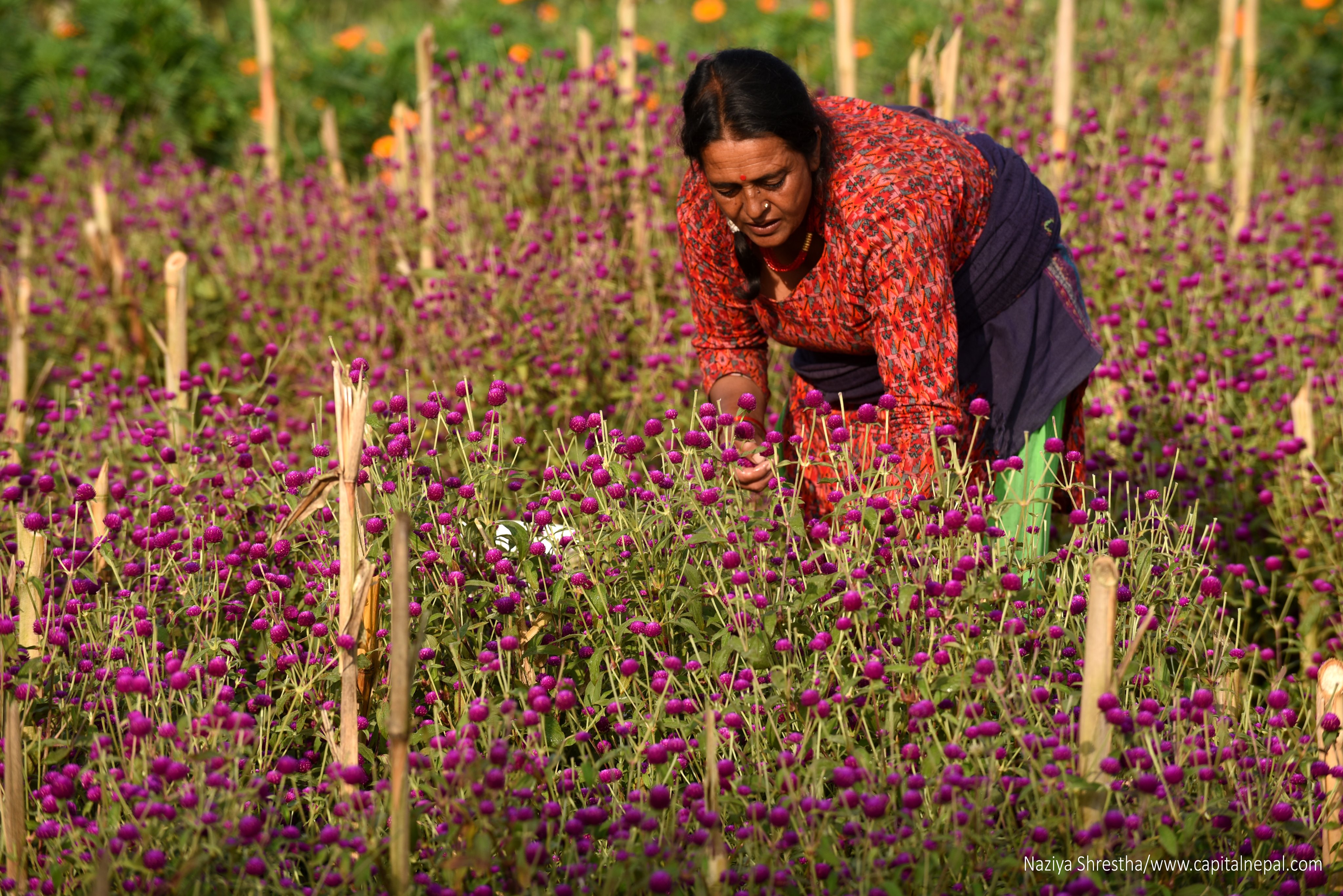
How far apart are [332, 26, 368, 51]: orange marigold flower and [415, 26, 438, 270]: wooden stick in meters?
2.50

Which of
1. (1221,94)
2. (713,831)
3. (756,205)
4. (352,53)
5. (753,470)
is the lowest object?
(713,831)

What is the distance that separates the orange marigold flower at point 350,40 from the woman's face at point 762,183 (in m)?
5.34

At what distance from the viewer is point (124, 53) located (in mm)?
6316

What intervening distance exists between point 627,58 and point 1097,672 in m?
3.55

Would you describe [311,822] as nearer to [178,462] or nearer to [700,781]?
[700,781]

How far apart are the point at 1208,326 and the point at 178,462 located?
2.75 meters

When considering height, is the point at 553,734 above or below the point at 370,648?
below

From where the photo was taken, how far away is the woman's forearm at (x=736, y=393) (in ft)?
8.89

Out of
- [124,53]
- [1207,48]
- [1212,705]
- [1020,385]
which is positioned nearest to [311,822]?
[1212,705]

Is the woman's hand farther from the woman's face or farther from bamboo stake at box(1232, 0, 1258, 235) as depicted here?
bamboo stake at box(1232, 0, 1258, 235)

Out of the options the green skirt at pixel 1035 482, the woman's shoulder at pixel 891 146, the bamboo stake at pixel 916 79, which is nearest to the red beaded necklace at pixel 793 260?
the woman's shoulder at pixel 891 146

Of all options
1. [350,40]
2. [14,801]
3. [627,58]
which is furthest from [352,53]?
[14,801]

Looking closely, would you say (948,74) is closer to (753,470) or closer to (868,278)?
(868,278)

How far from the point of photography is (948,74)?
446cm
